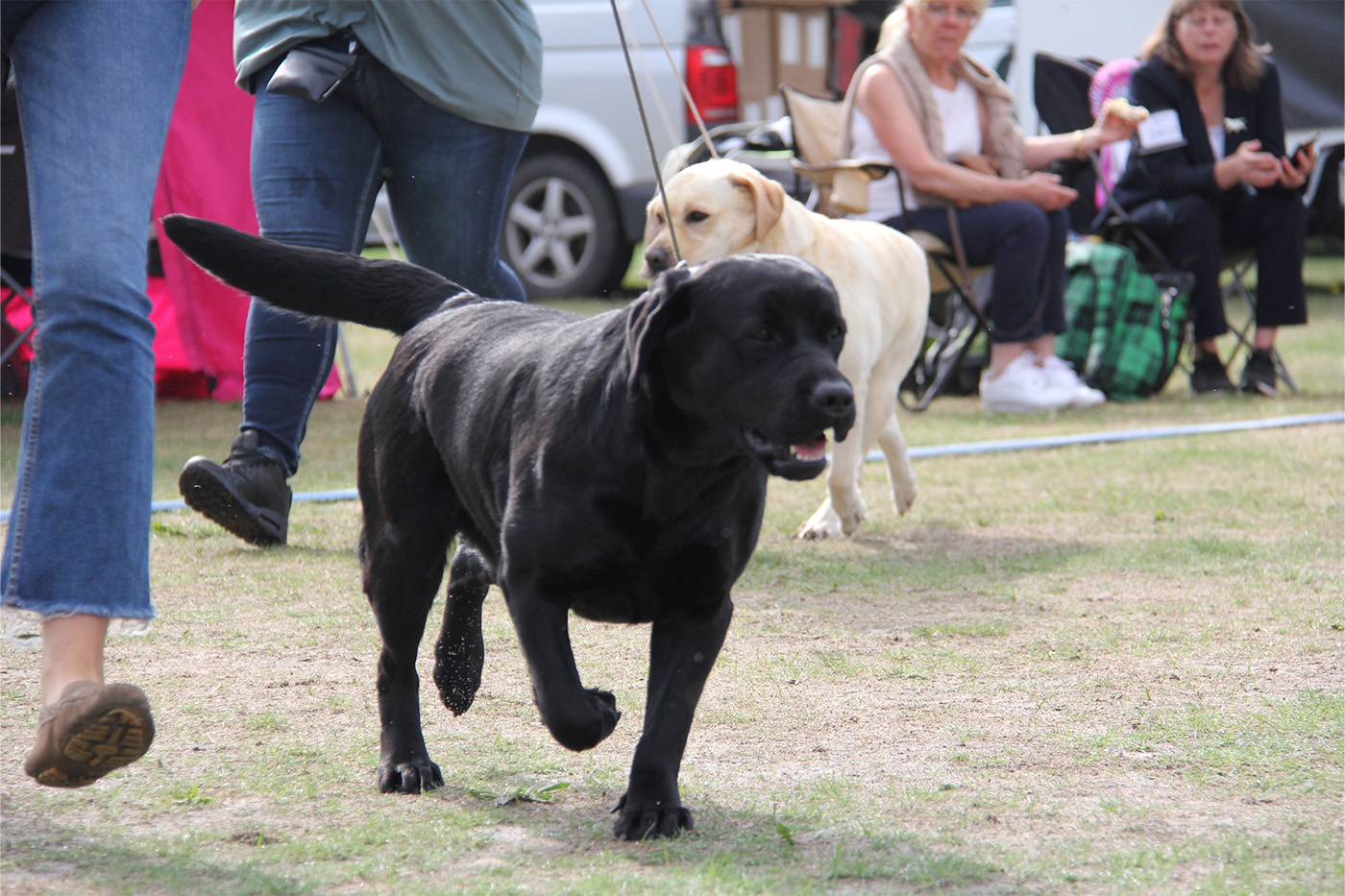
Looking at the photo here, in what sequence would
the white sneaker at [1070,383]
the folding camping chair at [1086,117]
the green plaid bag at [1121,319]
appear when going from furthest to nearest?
the folding camping chair at [1086,117], the green plaid bag at [1121,319], the white sneaker at [1070,383]

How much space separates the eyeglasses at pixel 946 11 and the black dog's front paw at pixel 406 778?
5028 mm

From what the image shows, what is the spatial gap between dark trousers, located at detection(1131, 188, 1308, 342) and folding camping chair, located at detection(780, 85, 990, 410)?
4.01ft

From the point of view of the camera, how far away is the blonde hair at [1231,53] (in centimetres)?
832

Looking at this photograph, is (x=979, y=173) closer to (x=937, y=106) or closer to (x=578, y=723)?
(x=937, y=106)

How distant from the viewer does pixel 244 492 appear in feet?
13.8

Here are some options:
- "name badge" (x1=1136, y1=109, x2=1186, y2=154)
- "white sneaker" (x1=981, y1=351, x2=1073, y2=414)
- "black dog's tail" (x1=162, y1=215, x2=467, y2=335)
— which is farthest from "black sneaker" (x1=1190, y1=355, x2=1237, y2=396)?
"black dog's tail" (x1=162, y1=215, x2=467, y2=335)

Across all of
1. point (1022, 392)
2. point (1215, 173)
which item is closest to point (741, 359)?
point (1022, 392)

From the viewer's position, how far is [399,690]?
264 cm

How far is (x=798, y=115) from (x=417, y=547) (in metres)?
5.28

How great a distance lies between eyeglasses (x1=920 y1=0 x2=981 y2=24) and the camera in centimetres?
670

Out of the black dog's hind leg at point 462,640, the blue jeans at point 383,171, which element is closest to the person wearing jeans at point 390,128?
the blue jeans at point 383,171

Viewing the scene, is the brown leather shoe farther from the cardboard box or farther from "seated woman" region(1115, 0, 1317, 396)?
the cardboard box

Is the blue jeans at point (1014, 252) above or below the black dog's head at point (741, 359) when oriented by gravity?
below

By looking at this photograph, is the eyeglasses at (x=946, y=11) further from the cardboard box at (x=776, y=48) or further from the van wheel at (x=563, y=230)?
the cardboard box at (x=776, y=48)
